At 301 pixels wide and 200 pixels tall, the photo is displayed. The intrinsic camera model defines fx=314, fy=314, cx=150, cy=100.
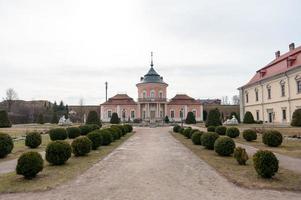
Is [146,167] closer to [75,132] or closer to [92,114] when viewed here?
[75,132]

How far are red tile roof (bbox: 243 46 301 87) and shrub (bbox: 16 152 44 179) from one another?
29.9 m

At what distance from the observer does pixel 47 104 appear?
3533 inches

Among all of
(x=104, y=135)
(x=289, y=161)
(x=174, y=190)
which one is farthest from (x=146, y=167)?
(x=104, y=135)

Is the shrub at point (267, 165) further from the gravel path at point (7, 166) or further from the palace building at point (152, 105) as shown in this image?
the palace building at point (152, 105)

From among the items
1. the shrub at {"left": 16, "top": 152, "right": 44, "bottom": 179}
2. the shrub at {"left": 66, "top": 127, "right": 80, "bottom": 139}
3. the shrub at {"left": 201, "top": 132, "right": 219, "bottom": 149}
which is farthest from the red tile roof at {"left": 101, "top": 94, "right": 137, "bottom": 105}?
the shrub at {"left": 16, "top": 152, "right": 44, "bottom": 179}

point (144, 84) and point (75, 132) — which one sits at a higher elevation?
point (144, 84)

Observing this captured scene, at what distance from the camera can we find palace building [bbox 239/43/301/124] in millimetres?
33156

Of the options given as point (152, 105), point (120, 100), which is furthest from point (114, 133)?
point (120, 100)

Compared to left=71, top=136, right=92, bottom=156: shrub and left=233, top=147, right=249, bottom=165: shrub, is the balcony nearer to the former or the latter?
left=71, top=136, right=92, bottom=156: shrub

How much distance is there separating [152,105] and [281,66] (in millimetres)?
30586

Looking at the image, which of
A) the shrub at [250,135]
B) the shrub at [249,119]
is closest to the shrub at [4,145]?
the shrub at [250,135]

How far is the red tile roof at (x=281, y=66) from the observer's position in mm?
33844

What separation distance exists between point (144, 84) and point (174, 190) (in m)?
56.6

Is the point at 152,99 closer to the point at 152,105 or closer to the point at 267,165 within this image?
the point at 152,105
